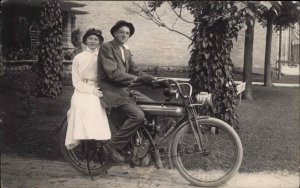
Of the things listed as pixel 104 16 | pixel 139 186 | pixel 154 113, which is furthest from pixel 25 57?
pixel 139 186

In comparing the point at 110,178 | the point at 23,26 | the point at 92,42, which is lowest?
the point at 110,178

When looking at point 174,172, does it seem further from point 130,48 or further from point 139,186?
point 130,48

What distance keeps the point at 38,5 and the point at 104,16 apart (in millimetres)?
683

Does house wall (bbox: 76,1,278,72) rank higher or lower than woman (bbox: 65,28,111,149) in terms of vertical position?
higher

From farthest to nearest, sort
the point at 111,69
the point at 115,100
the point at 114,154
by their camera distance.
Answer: the point at 114,154 < the point at 115,100 < the point at 111,69

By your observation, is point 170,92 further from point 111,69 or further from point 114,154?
point 114,154

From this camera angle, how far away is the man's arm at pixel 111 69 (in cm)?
484

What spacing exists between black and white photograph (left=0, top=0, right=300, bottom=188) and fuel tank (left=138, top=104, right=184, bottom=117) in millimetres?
10

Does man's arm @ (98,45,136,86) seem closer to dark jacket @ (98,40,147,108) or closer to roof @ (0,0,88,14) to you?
dark jacket @ (98,40,147,108)

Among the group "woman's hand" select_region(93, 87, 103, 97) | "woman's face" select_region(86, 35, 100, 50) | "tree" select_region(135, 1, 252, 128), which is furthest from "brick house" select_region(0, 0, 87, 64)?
"tree" select_region(135, 1, 252, 128)

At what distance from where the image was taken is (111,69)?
4836 millimetres

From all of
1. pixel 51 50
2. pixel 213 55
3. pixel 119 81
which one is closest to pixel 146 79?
pixel 119 81

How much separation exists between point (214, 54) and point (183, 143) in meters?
1.53

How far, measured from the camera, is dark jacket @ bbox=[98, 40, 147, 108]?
485 cm
